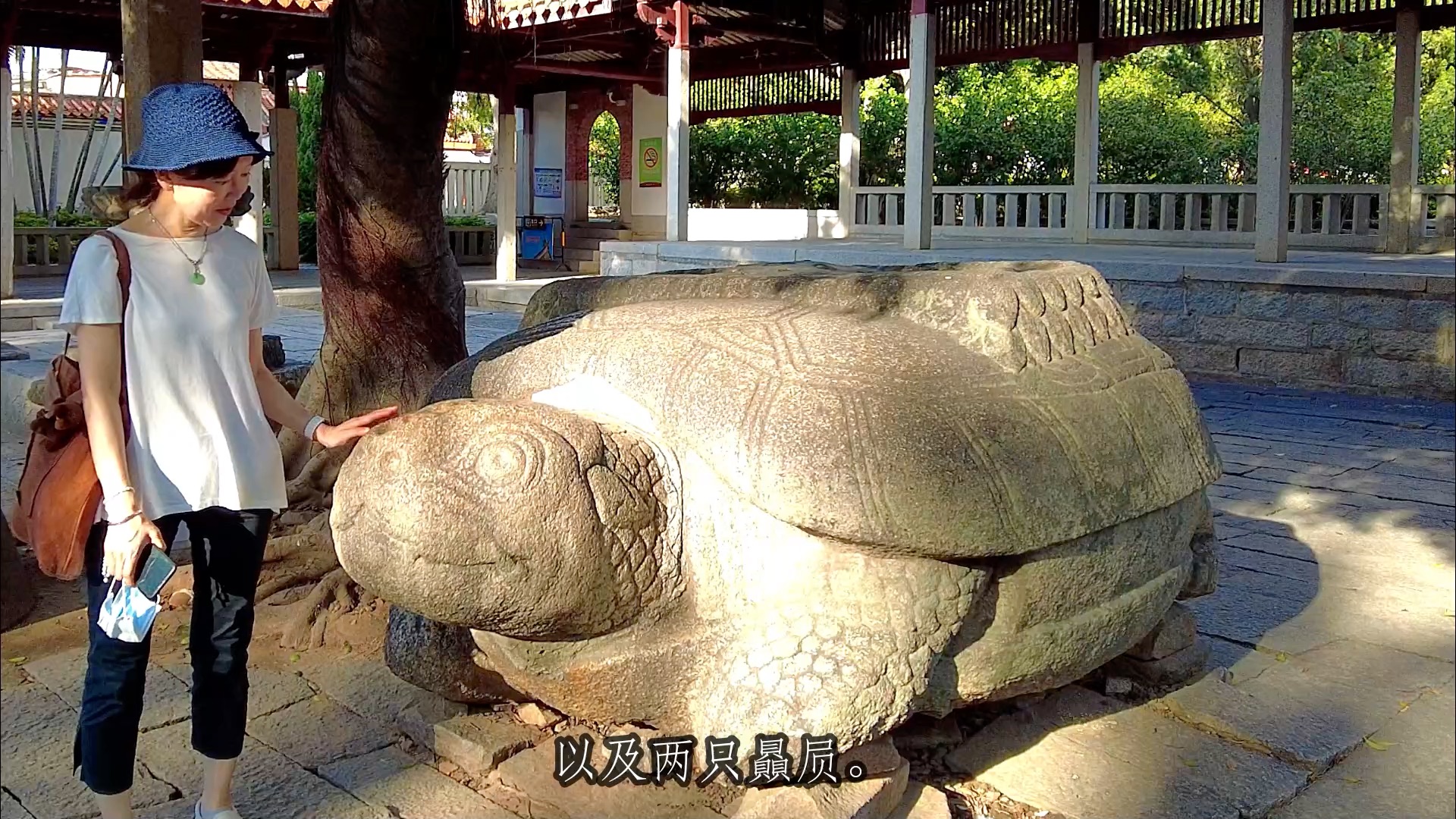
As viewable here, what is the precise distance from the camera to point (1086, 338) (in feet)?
8.62

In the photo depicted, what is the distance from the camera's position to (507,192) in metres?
13.8

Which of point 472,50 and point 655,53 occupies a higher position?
point 655,53

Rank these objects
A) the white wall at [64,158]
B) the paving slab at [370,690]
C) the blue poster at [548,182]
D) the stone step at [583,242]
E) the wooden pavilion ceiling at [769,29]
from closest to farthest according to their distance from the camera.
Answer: the paving slab at [370,690]
the wooden pavilion ceiling at [769,29]
the stone step at [583,242]
the blue poster at [548,182]
the white wall at [64,158]

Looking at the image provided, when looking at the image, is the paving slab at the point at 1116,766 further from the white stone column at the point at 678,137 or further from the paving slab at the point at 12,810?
the white stone column at the point at 678,137

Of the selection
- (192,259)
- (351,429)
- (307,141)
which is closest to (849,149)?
(307,141)

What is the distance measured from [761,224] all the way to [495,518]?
1402 centimetres

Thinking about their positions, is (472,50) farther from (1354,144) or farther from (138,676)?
(1354,144)

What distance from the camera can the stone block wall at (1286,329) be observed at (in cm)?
647

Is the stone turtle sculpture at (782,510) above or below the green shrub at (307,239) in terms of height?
below

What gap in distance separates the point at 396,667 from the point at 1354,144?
55.6 feet

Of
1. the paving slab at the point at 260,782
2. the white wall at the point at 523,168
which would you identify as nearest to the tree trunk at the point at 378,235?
the paving slab at the point at 260,782

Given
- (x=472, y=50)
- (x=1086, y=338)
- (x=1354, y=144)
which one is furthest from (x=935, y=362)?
(x=1354, y=144)

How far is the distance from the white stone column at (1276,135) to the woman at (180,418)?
6937 millimetres

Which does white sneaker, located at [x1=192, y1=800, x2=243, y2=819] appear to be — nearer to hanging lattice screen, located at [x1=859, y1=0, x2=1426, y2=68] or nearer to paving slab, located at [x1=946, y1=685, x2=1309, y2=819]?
paving slab, located at [x1=946, y1=685, x2=1309, y2=819]
